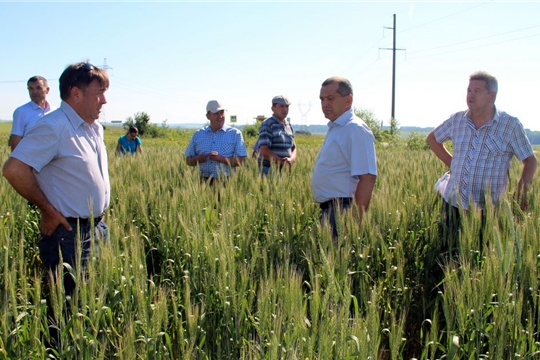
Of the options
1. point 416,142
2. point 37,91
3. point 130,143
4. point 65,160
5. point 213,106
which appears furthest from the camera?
point 416,142

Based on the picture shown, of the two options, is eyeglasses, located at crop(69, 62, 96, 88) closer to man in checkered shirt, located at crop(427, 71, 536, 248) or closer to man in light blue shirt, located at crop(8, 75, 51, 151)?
man in checkered shirt, located at crop(427, 71, 536, 248)

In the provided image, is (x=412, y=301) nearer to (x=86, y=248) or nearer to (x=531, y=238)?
(x=531, y=238)

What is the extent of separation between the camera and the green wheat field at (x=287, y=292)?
162 centimetres

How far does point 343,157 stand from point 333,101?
1.18 ft

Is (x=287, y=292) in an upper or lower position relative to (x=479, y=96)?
lower

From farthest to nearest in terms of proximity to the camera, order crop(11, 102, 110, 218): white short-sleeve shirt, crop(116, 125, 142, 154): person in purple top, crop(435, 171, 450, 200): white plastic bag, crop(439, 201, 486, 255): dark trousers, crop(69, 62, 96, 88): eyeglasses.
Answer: crop(116, 125, 142, 154): person in purple top, crop(435, 171, 450, 200): white plastic bag, crop(439, 201, 486, 255): dark trousers, crop(69, 62, 96, 88): eyeglasses, crop(11, 102, 110, 218): white short-sleeve shirt

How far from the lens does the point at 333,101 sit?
313 cm

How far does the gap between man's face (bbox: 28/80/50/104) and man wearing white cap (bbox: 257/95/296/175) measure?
2.34 metres

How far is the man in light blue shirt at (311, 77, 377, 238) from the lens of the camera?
3.01 m

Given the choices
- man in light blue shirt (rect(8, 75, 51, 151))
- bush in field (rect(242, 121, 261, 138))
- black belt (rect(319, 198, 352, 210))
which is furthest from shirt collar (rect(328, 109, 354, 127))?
bush in field (rect(242, 121, 261, 138))

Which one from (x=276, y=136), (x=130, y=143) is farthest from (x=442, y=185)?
(x=130, y=143)

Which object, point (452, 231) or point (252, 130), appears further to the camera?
point (252, 130)

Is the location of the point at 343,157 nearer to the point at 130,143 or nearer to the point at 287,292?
the point at 287,292

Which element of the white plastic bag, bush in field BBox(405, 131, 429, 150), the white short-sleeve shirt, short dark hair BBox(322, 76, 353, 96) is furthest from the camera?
bush in field BBox(405, 131, 429, 150)
